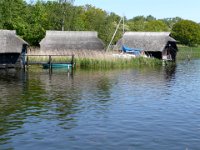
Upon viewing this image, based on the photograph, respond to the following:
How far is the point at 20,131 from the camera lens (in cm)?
1752

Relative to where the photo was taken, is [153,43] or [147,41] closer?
[153,43]

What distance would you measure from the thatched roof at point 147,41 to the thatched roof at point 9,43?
80.4 ft

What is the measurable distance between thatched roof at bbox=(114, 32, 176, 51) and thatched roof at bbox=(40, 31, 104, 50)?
910 centimetres

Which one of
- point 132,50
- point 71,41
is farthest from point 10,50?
point 132,50

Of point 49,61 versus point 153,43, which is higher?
point 153,43

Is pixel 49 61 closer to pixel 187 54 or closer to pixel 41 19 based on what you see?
pixel 41 19

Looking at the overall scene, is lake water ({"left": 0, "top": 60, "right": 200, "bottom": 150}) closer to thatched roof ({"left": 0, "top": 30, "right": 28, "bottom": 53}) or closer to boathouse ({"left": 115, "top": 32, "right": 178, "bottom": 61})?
thatched roof ({"left": 0, "top": 30, "right": 28, "bottom": 53})

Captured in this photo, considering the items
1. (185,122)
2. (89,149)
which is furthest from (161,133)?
(89,149)

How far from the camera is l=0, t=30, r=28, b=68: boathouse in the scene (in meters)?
48.8

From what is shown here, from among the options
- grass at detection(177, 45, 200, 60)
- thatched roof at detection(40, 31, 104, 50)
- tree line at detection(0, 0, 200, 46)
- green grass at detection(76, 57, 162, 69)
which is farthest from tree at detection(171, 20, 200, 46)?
green grass at detection(76, 57, 162, 69)

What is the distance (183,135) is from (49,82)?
2068 centimetres

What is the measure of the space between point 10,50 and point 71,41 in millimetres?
15837

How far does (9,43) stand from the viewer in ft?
162

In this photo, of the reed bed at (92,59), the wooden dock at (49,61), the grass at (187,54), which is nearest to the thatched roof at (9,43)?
the wooden dock at (49,61)
